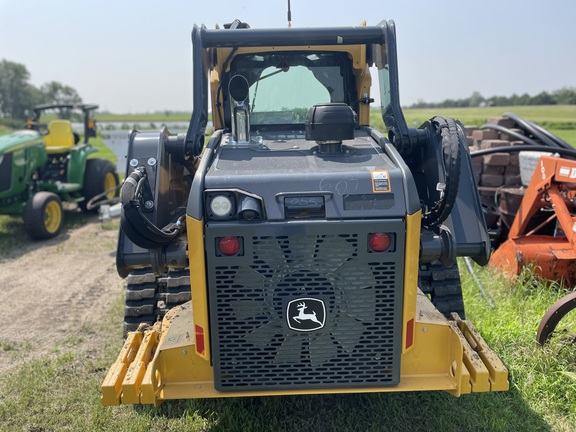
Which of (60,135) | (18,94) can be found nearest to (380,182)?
(60,135)

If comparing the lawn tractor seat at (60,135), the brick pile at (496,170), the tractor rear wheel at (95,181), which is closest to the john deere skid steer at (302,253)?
the brick pile at (496,170)

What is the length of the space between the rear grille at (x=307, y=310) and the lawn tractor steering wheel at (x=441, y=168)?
457mm

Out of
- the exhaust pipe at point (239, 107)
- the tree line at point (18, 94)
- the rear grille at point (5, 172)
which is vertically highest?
the tree line at point (18, 94)

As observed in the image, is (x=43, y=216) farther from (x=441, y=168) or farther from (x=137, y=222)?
(x=441, y=168)

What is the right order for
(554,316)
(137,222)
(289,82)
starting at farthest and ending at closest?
(289,82) < (554,316) < (137,222)

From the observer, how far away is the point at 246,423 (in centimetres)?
330

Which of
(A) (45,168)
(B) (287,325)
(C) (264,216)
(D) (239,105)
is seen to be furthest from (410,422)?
(A) (45,168)

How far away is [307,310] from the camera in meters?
2.68

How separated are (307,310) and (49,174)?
8.21m

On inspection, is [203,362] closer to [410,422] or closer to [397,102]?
[410,422]

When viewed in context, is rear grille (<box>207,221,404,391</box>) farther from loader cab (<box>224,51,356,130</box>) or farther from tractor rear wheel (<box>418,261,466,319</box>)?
loader cab (<box>224,51,356,130</box>)

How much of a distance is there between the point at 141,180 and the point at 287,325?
1.20 m

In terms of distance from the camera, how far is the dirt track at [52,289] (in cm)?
476

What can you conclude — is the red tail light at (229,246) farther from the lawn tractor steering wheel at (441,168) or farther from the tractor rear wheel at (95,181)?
the tractor rear wheel at (95,181)
